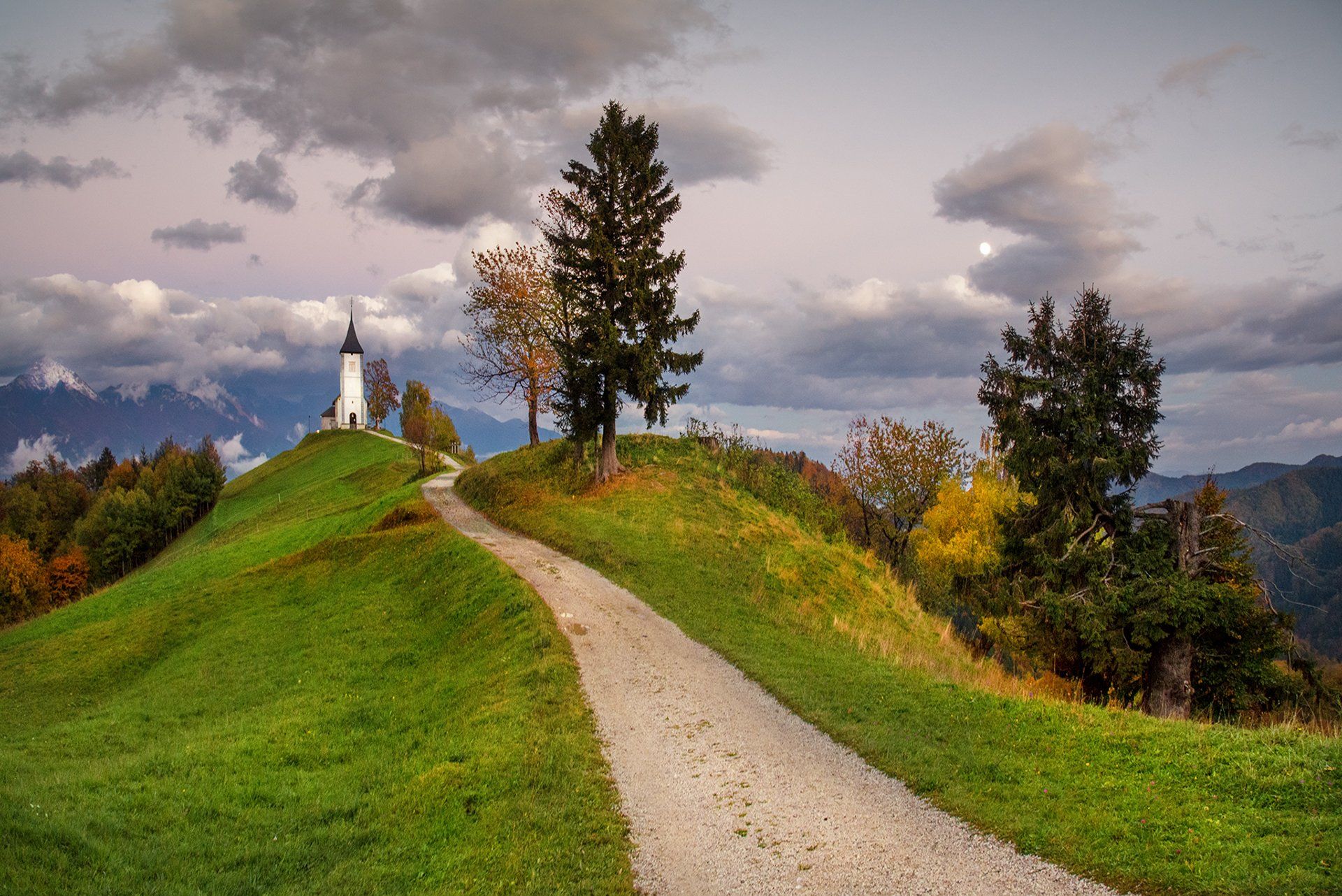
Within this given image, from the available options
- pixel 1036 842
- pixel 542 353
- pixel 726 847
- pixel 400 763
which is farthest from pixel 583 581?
pixel 542 353

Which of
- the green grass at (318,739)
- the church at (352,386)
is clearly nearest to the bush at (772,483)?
the green grass at (318,739)

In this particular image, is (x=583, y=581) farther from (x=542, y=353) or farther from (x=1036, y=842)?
(x=542, y=353)

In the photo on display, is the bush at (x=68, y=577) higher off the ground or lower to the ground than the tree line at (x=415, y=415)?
lower

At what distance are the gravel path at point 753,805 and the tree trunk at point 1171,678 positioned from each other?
41.8 feet

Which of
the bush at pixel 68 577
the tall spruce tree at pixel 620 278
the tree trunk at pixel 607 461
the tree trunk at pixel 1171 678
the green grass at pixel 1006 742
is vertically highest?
the tall spruce tree at pixel 620 278

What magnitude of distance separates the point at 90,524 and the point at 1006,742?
10105cm

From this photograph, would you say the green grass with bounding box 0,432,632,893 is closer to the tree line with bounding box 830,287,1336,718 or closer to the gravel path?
the gravel path

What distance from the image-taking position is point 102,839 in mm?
9188

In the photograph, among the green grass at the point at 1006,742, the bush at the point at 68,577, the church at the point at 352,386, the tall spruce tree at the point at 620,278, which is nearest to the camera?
the green grass at the point at 1006,742

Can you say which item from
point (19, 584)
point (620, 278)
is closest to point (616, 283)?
point (620, 278)

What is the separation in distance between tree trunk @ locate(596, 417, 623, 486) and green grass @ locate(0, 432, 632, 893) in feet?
26.6

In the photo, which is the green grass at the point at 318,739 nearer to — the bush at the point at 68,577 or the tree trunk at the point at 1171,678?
the tree trunk at the point at 1171,678

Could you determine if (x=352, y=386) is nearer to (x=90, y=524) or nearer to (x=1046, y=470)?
(x=90, y=524)

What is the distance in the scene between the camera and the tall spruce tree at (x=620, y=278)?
31281 mm
